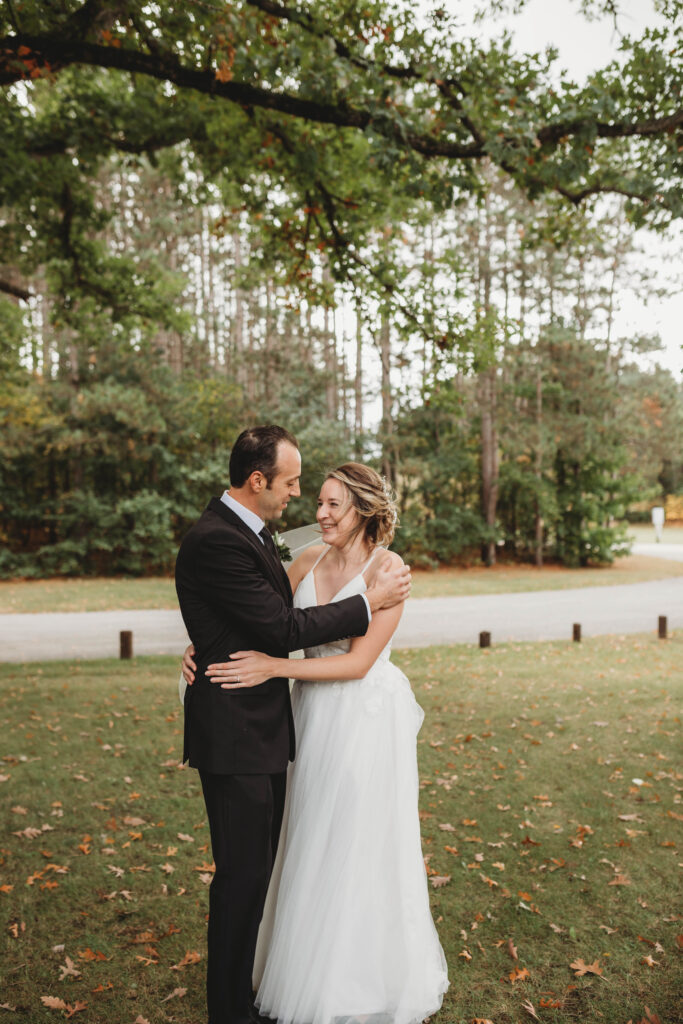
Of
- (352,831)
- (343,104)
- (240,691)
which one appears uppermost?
(343,104)

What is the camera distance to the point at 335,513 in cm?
353

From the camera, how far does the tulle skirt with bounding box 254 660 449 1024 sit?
3367mm

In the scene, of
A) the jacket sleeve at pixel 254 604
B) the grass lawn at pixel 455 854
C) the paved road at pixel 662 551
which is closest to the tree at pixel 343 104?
the jacket sleeve at pixel 254 604

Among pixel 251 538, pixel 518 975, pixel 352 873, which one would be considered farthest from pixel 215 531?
pixel 518 975

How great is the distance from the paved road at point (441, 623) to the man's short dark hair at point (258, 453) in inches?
424

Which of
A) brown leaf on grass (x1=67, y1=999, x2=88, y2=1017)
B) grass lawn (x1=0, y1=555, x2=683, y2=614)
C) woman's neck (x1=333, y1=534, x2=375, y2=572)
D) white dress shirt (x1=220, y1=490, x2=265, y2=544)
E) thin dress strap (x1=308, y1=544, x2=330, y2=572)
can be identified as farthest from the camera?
grass lawn (x1=0, y1=555, x2=683, y2=614)

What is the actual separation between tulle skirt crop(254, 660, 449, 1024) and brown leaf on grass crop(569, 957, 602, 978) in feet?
3.81

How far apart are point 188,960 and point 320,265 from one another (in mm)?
11035

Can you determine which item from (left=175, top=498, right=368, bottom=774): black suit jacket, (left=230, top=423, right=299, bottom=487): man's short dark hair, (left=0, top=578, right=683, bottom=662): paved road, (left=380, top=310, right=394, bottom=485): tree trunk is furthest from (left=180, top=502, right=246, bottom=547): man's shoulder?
(left=380, top=310, right=394, bottom=485): tree trunk

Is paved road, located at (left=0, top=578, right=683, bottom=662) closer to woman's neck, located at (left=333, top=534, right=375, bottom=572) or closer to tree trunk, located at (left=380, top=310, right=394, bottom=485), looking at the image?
tree trunk, located at (left=380, top=310, right=394, bottom=485)

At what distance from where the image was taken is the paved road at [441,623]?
14.0 meters

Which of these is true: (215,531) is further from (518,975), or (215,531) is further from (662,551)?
(662,551)

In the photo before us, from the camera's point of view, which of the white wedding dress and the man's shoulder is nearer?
Result: the man's shoulder

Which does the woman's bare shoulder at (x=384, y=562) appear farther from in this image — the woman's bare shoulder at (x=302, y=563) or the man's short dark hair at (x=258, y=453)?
the man's short dark hair at (x=258, y=453)
